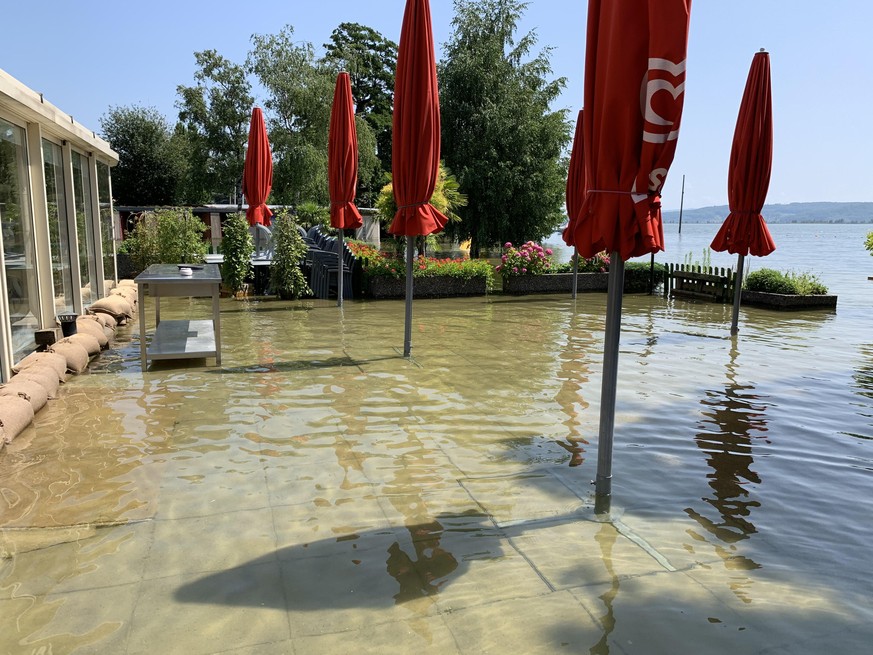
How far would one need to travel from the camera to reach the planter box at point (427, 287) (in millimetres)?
13758

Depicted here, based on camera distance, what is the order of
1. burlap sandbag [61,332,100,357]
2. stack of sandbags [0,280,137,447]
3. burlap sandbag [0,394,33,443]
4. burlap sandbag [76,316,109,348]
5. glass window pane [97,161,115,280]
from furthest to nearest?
glass window pane [97,161,115,280], burlap sandbag [76,316,109,348], burlap sandbag [61,332,100,357], stack of sandbags [0,280,137,447], burlap sandbag [0,394,33,443]

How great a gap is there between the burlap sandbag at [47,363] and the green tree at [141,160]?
31565mm

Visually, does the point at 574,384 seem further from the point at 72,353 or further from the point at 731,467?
the point at 72,353

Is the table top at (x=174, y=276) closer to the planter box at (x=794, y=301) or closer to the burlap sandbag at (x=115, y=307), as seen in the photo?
the burlap sandbag at (x=115, y=307)

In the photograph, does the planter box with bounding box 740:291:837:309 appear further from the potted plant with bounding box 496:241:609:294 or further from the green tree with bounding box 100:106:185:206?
the green tree with bounding box 100:106:185:206

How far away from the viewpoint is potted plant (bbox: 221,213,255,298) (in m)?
12.1

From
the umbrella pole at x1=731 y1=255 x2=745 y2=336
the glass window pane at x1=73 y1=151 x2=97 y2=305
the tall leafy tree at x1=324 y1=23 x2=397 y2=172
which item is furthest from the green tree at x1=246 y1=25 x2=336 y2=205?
the umbrella pole at x1=731 y1=255 x2=745 y2=336

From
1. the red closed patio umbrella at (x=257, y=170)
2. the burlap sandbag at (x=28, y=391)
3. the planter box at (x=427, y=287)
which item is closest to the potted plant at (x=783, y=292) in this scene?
the planter box at (x=427, y=287)

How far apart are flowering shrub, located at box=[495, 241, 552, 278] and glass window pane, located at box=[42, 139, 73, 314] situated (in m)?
9.09

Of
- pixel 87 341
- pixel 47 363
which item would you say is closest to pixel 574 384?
pixel 47 363

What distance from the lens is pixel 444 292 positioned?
47.4ft

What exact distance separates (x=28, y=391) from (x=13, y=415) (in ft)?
1.76

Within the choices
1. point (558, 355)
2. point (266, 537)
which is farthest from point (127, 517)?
point (558, 355)

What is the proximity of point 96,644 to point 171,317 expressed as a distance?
28.8 ft
